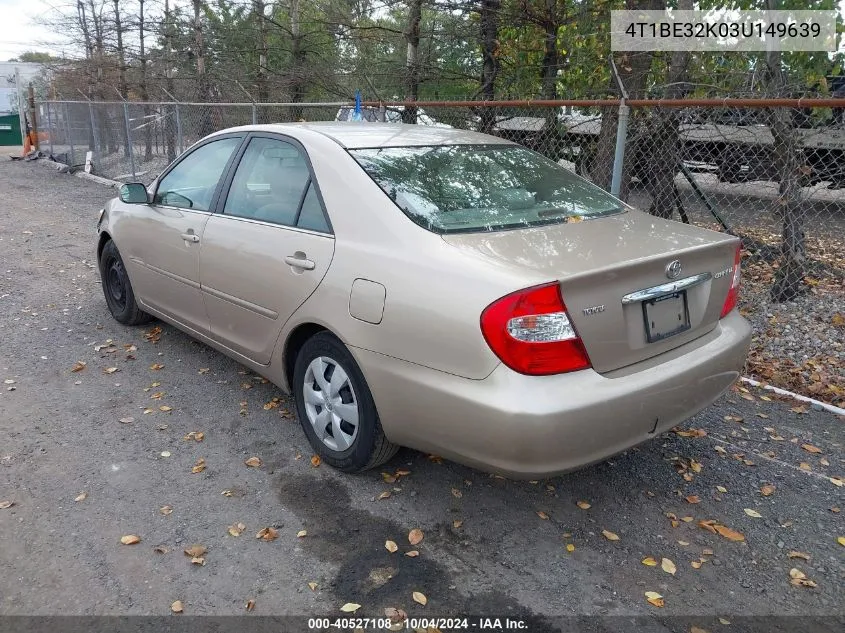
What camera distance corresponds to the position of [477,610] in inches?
98.0

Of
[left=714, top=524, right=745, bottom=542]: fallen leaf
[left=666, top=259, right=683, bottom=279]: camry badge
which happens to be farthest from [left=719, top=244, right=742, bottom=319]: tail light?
[left=714, top=524, right=745, bottom=542]: fallen leaf

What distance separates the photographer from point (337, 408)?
3277 mm

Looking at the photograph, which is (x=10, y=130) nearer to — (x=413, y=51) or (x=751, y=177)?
(x=413, y=51)

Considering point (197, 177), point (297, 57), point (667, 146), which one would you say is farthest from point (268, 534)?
point (297, 57)

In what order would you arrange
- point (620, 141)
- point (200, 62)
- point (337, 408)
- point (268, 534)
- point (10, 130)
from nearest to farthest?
point (268, 534) → point (337, 408) → point (620, 141) → point (200, 62) → point (10, 130)

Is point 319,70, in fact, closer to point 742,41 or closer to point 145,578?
point 742,41

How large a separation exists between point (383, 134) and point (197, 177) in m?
1.45

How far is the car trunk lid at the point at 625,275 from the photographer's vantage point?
102 inches

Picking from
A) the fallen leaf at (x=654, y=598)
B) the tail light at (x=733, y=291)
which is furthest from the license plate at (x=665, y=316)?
the fallen leaf at (x=654, y=598)

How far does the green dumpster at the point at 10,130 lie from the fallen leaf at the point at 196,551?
31360mm

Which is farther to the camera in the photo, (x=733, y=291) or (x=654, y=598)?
(x=733, y=291)

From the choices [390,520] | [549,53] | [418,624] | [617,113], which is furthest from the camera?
[549,53]

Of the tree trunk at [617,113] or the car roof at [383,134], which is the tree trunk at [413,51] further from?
the car roof at [383,134]

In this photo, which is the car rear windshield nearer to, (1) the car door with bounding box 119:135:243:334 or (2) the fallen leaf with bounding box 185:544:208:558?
(1) the car door with bounding box 119:135:243:334
